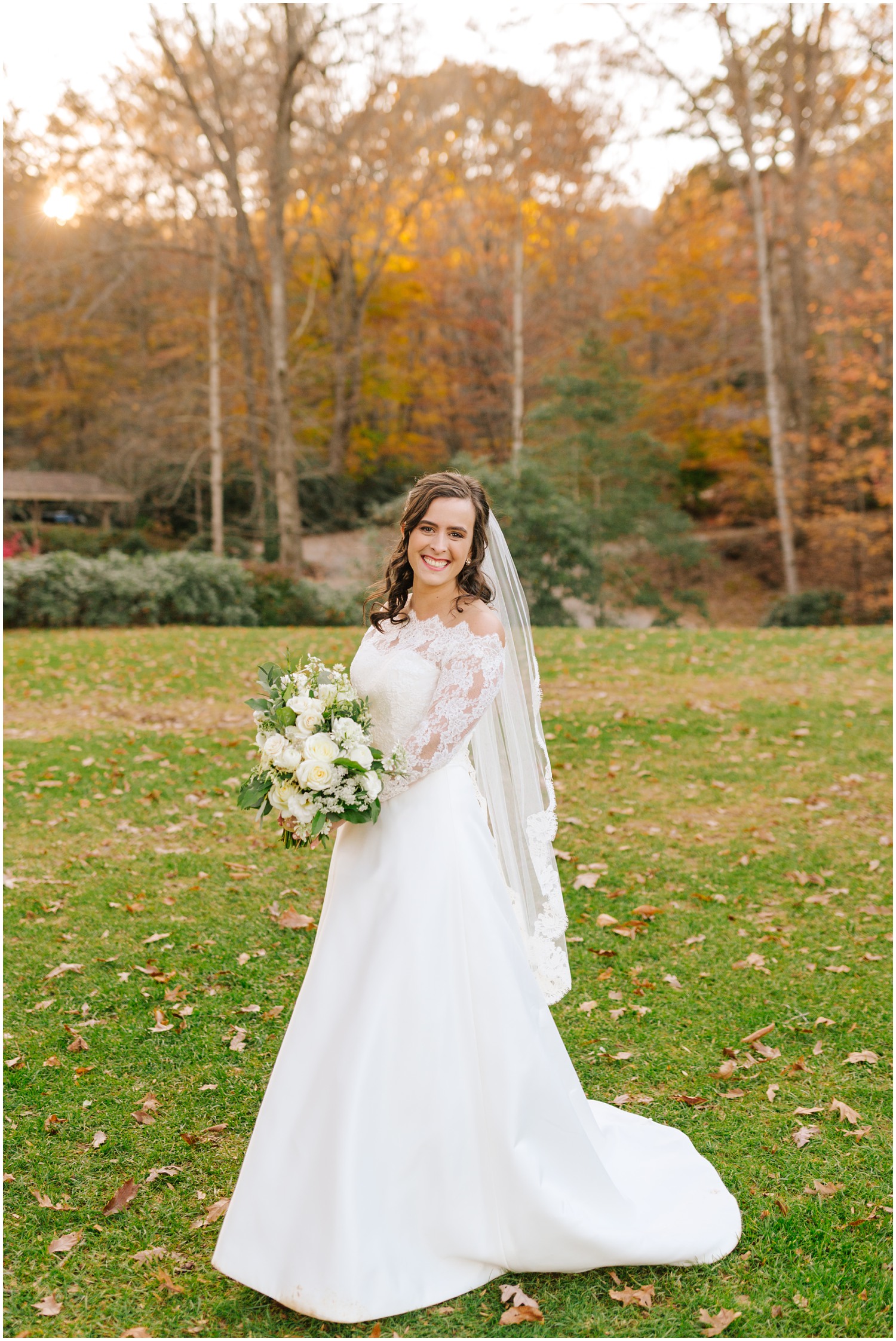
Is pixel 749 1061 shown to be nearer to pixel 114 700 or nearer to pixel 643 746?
pixel 643 746

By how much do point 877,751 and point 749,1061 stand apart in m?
5.33

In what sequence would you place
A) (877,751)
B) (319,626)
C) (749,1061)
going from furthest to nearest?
(319,626) < (877,751) < (749,1061)

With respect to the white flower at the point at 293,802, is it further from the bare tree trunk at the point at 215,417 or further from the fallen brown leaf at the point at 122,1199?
the bare tree trunk at the point at 215,417

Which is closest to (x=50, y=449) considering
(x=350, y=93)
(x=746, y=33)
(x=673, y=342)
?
(x=350, y=93)

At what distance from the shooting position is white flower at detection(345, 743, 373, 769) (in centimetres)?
282

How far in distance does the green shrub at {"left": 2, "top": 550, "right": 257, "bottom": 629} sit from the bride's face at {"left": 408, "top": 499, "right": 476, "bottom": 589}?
1337 centimetres

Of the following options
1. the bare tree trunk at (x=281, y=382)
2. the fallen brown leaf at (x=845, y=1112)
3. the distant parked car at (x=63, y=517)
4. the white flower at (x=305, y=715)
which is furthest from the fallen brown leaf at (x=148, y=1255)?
the distant parked car at (x=63, y=517)

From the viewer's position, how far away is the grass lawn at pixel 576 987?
3.09 m

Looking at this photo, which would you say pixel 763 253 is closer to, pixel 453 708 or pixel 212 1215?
pixel 453 708

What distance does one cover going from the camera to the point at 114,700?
10641 mm

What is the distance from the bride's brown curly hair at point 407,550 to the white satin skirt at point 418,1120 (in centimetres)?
65

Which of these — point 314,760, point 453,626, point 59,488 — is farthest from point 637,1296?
point 59,488

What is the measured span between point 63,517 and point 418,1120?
98.9 feet

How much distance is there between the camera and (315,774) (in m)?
2.78
